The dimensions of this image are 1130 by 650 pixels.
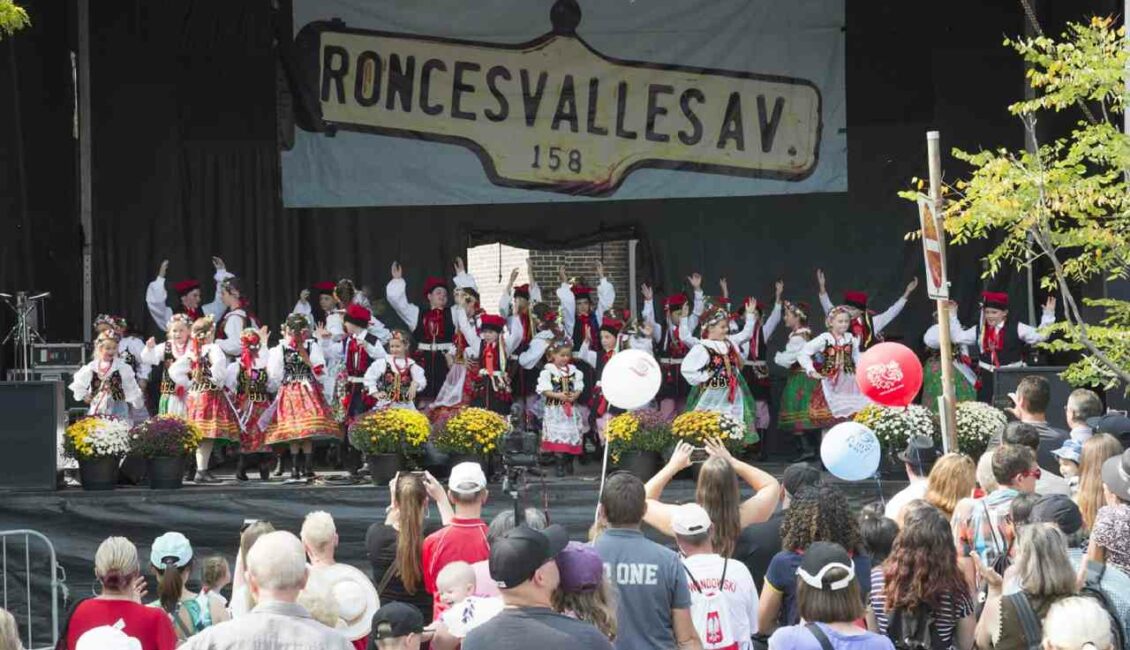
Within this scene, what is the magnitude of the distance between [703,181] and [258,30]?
170 inches

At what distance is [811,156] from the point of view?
14.7 m

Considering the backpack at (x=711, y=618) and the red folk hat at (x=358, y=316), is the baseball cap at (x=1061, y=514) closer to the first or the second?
the backpack at (x=711, y=618)

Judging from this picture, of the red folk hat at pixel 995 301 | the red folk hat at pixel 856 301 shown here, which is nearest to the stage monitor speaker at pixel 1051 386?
the red folk hat at pixel 995 301

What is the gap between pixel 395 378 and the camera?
12.9m

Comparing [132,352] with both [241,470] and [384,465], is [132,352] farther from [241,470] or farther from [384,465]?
[384,465]

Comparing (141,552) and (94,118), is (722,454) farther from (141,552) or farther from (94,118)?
(94,118)

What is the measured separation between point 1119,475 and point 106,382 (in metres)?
8.98

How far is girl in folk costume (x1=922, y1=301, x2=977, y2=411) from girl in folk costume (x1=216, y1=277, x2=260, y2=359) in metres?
5.67

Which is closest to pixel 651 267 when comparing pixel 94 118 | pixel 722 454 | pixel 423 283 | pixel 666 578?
pixel 423 283

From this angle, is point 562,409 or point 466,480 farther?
point 562,409

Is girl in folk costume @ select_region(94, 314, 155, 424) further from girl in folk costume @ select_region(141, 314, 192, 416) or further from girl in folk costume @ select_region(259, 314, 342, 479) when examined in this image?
girl in folk costume @ select_region(259, 314, 342, 479)

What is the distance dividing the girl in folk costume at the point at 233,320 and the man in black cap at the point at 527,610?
31.9ft

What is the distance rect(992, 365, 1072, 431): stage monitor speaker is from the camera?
1165cm

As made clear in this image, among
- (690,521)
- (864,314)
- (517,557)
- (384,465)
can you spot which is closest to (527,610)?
(517,557)
